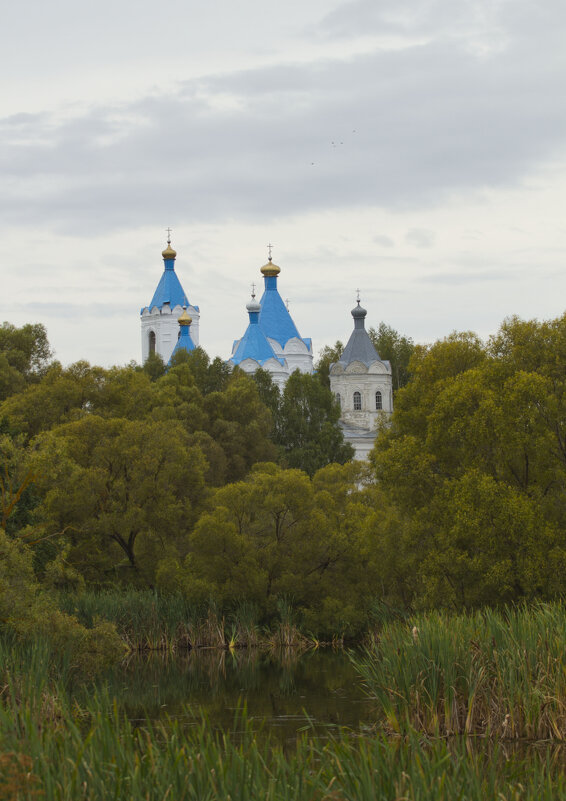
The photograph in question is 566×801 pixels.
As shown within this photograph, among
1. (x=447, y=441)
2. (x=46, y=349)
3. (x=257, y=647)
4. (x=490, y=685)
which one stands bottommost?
(x=257, y=647)

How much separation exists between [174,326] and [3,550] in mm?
68692

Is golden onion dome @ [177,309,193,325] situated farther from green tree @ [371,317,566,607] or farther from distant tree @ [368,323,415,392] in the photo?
green tree @ [371,317,566,607]

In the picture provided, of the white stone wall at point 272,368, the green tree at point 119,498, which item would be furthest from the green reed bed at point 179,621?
the white stone wall at point 272,368

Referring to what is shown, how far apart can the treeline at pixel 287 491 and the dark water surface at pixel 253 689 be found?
8.50ft

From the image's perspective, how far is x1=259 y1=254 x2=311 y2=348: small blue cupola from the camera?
7862 centimetres

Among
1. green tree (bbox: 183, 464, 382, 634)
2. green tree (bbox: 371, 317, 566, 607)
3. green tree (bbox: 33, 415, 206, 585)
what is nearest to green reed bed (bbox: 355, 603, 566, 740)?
green tree (bbox: 371, 317, 566, 607)

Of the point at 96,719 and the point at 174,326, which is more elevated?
the point at 174,326

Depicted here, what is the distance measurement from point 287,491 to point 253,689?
11.3m

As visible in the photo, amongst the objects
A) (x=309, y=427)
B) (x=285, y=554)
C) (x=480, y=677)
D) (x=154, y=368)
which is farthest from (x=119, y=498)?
(x=309, y=427)

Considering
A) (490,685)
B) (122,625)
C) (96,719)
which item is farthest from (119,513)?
(96,719)

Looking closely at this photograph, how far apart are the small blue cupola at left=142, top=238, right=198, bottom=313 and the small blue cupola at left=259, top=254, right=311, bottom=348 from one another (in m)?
8.33

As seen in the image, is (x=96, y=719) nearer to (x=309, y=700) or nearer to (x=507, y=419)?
(x=309, y=700)

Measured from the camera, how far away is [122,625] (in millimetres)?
29531

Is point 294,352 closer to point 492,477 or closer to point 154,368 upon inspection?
point 154,368
